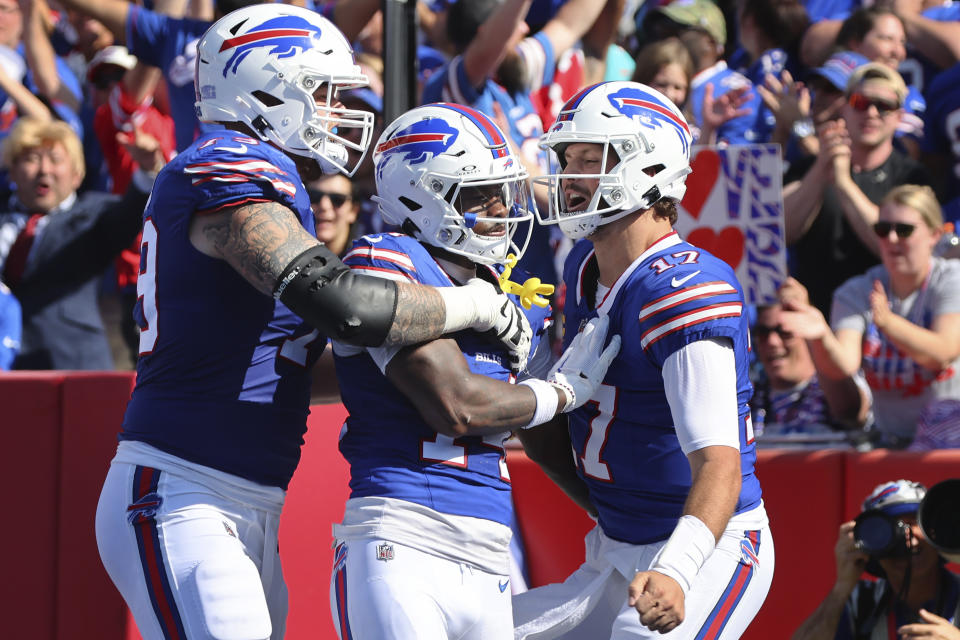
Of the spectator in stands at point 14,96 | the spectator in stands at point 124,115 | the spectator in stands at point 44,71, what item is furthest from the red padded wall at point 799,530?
the spectator in stands at point 44,71

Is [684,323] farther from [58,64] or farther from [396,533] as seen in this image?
[58,64]

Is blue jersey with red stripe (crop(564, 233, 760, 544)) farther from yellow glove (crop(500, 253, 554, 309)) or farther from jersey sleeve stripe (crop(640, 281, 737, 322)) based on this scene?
yellow glove (crop(500, 253, 554, 309))

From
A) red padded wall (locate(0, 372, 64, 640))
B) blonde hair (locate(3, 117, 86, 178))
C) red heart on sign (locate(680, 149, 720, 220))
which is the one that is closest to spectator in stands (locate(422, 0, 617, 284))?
red heart on sign (locate(680, 149, 720, 220))

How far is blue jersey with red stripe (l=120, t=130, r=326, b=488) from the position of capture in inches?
126

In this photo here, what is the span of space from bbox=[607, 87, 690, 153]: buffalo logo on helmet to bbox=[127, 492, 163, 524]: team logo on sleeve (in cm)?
159

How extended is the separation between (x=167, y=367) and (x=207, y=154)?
0.56 m

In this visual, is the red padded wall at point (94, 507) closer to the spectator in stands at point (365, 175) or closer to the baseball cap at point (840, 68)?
the spectator in stands at point (365, 175)

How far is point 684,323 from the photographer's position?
3133 mm

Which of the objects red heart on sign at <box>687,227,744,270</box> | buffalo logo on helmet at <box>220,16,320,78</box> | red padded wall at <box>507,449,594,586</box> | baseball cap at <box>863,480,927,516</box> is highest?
buffalo logo on helmet at <box>220,16,320,78</box>

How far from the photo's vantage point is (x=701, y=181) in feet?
18.4

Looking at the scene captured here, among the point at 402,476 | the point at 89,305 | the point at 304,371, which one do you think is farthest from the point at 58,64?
the point at 402,476

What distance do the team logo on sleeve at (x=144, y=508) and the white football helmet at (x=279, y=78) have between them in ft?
3.26

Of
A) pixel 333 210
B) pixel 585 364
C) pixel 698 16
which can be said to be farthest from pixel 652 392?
pixel 698 16

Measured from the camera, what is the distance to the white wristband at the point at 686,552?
2.80 meters
